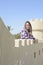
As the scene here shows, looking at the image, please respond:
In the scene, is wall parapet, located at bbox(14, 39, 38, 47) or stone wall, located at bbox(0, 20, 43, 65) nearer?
stone wall, located at bbox(0, 20, 43, 65)

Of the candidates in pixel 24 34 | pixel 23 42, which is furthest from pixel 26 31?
pixel 23 42

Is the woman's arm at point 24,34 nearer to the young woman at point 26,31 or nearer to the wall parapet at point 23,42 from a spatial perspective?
the young woman at point 26,31

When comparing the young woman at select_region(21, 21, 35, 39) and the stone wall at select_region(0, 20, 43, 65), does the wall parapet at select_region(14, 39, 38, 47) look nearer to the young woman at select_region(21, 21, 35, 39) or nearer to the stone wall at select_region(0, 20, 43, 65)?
the stone wall at select_region(0, 20, 43, 65)

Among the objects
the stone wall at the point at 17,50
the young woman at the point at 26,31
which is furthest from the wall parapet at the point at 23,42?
the young woman at the point at 26,31

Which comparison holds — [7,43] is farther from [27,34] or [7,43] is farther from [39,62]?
[39,62]

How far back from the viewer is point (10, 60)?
26.6ft

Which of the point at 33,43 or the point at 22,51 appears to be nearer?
the point at 22,51

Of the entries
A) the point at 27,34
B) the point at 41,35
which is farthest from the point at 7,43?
the point at 41,35

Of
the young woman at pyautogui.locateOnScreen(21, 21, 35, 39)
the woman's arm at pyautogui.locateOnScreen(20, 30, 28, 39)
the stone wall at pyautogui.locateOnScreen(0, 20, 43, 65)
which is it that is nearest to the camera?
the stone wall at pyautogui.locateOnScreen(0, 20, 43, 65)

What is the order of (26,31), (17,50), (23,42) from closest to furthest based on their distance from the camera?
(17,50)
(23,42)
(26,31)

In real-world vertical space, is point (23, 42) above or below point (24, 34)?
below

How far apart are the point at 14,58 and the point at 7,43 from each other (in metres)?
0.91

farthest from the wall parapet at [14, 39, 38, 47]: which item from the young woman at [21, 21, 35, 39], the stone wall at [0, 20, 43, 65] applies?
the young woman at [21, 21, 35, 39]

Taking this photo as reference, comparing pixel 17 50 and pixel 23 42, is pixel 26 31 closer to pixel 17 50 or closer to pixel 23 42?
pixel 23 42
